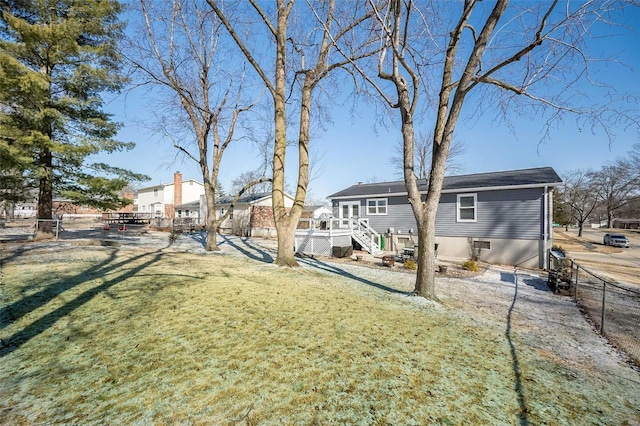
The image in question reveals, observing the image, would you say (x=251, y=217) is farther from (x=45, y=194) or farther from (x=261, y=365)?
(x=261, y=365)

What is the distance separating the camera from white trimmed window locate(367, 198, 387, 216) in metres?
18.8

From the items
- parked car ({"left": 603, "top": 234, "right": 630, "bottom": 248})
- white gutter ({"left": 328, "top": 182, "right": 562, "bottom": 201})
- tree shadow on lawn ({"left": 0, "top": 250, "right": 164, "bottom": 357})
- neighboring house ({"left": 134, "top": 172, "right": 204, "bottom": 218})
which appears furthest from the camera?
neighboring house ({"left": 134, "top": 172, "right": 204, "bottom": 218})

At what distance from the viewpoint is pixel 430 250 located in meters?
6.57

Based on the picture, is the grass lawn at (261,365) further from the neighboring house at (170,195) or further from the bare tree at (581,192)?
the bare tree at (581,192)

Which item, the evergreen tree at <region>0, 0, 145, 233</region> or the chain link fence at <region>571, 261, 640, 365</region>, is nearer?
the chain link fence at <region>571, 261, 640, 365</region>

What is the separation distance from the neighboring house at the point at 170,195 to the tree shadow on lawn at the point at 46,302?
3459cm

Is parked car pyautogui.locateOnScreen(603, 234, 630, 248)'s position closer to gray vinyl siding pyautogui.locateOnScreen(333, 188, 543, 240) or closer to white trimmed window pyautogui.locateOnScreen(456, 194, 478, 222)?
gray vinyl siding pyautogui.locateOnScreen(333, 188, 543, 240)

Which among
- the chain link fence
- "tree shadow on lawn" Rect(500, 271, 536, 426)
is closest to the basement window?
the chain link fence

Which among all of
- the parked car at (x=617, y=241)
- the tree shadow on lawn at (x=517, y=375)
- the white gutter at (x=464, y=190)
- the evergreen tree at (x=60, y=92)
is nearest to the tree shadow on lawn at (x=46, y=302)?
the tree shadow on lawn at (x=517, y=375)

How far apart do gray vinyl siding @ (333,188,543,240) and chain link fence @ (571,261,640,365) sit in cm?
436

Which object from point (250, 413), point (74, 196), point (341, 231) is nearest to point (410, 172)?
point (250, 413)

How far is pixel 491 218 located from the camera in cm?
1491

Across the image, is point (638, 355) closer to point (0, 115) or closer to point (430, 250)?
point (430, 250)

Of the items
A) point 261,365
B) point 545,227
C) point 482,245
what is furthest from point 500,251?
point 261,365
